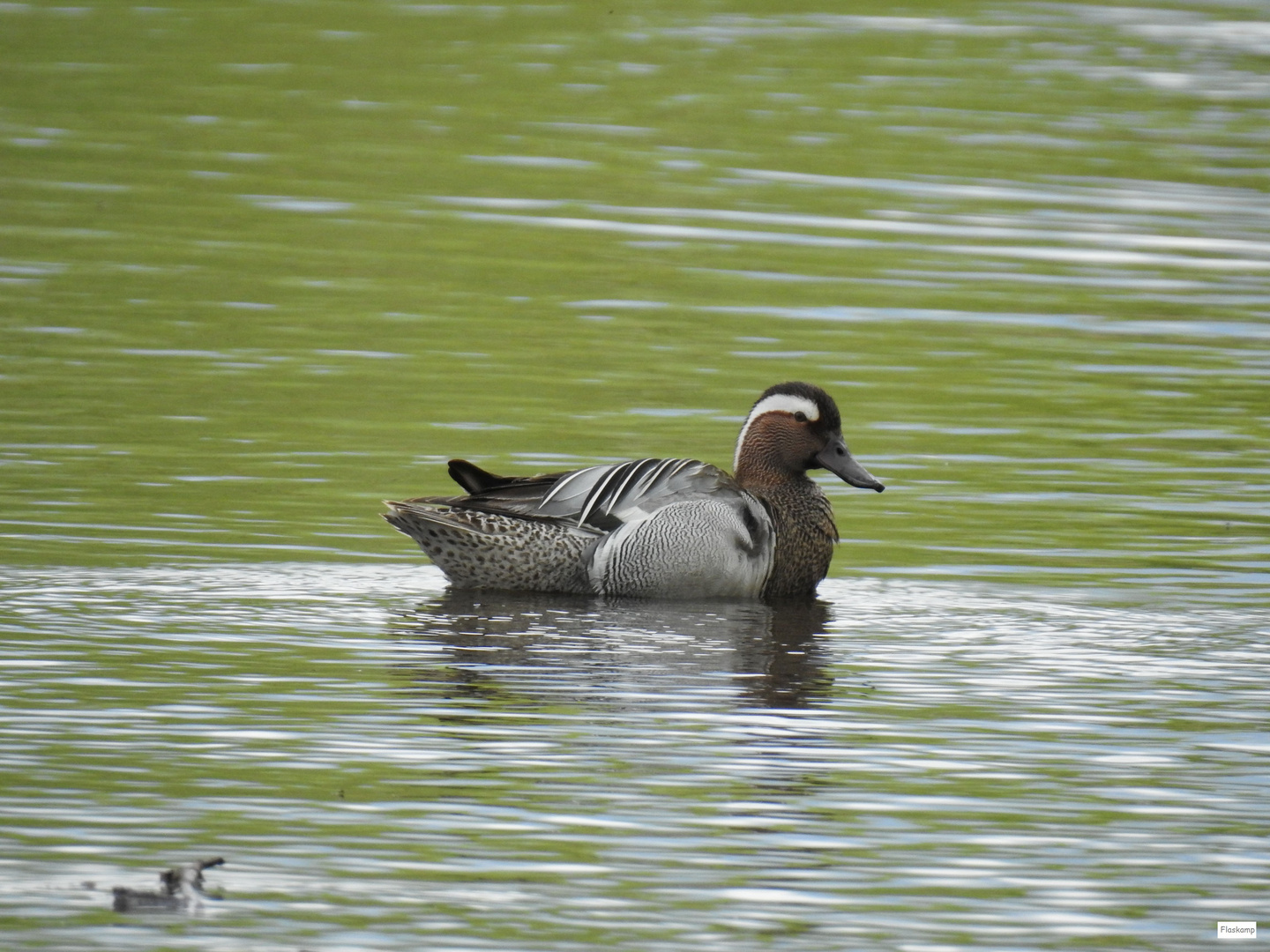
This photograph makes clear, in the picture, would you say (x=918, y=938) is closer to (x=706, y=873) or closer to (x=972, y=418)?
(x=706, y=873)

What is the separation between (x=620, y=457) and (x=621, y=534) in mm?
2947

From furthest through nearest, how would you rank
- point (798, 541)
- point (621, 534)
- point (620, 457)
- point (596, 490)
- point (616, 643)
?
point (620, 457) < point (798, 541) < point (596, 490) < point (621, 534) < point (616, 643)

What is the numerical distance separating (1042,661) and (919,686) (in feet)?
2.53

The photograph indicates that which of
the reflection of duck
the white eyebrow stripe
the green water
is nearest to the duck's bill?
the white eyebrow stripe

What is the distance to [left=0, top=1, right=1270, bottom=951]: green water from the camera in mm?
7324

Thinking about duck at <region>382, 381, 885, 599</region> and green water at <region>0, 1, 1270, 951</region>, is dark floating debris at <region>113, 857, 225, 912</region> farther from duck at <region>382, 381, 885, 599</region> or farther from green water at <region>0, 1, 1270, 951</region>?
duck at <region>382, 381, 885, 599</region>

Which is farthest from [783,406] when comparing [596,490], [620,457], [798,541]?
[620,457]

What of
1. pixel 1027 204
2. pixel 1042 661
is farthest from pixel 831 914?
pixel 1027 204

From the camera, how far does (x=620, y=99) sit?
29.9 meters

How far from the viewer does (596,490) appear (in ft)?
38.7

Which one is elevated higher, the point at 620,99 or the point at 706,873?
the point at 620,99

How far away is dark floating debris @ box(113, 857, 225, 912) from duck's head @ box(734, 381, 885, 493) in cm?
618

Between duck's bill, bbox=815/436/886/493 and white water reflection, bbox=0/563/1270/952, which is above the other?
duck's bill, bbox=815/436/886/493

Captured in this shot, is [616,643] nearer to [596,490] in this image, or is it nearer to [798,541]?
[596,490]
